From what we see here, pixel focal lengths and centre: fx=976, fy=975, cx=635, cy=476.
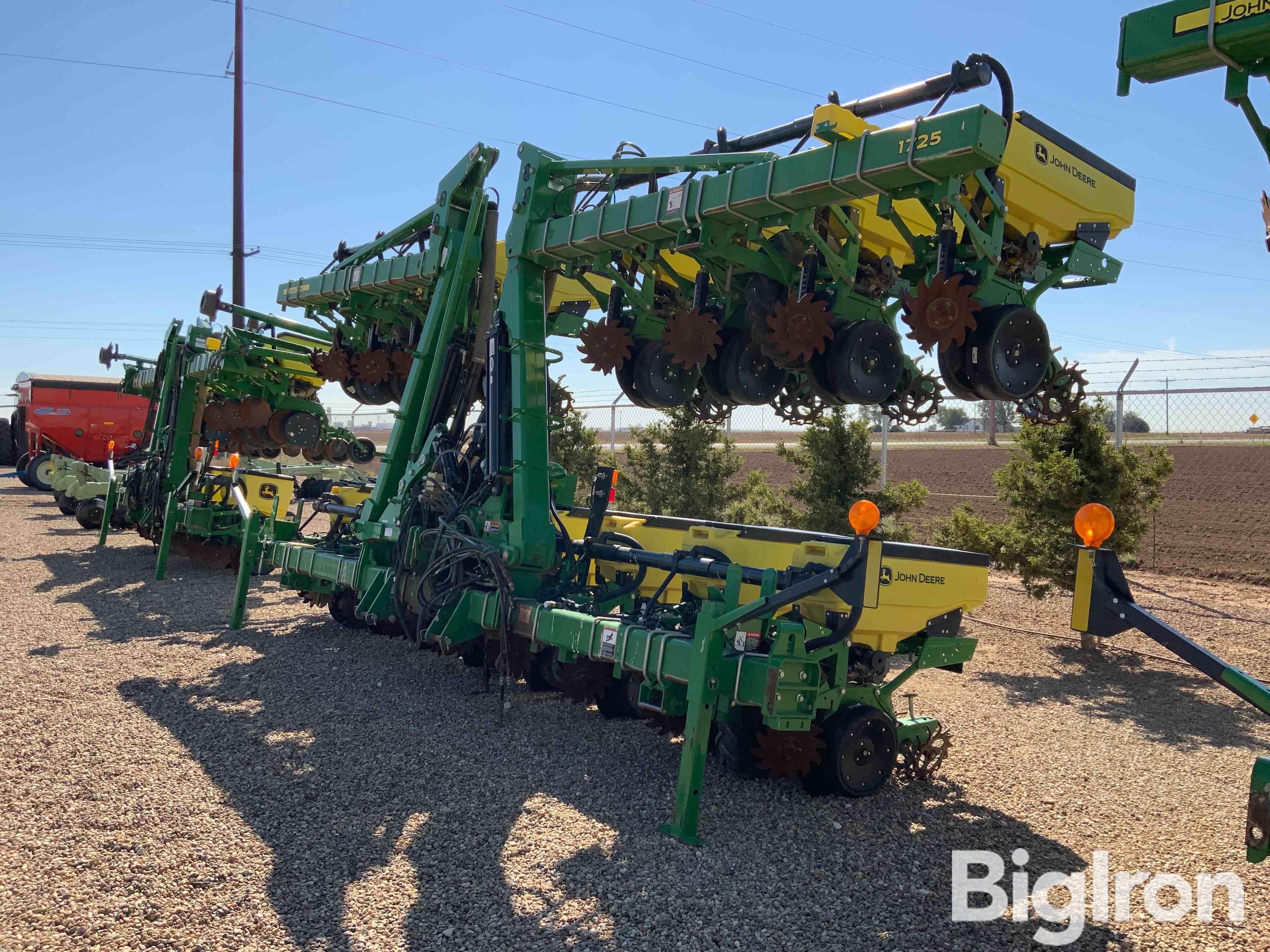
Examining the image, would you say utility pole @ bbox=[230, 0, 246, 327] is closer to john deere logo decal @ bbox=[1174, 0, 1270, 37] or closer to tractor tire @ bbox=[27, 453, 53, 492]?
tractor tire @ bbox=[27, 453, 53, 492]

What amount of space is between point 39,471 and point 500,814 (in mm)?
22617

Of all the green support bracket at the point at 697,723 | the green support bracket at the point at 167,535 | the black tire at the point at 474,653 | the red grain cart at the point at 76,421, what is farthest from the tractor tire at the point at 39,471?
the green support bracket at the point at 697,723

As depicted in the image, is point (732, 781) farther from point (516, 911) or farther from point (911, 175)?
point (911, 175)

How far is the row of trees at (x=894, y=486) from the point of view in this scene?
326 inches

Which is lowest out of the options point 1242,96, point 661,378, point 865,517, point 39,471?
point 39,471

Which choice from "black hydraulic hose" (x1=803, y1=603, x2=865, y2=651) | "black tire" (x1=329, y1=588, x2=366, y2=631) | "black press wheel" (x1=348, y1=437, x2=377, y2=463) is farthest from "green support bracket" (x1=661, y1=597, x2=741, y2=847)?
"black press wheel" (x1=348, y1=437, x2=377, y2=463)

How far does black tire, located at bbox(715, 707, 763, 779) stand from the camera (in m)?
4.89

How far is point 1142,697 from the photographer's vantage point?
7.12m

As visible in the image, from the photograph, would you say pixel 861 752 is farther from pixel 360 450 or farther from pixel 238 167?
pixel 238 167

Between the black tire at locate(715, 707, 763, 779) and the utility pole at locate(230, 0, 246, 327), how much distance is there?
1880 cm

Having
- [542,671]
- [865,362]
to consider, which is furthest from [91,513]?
[865,362]

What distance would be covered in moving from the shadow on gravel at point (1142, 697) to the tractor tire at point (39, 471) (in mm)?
22336

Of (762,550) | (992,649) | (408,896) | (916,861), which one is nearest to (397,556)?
(762,550)

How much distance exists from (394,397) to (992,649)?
588 centimetres
